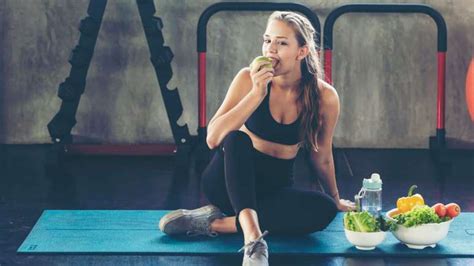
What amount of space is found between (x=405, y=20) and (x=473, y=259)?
2.59 m

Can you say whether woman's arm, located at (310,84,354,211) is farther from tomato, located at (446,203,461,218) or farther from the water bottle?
tomato, located at (446,203,461,218)

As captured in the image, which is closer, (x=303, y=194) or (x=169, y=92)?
(x=303, y=194)

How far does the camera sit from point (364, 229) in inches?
155

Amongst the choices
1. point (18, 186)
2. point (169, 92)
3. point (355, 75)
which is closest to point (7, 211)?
point (18, 186)

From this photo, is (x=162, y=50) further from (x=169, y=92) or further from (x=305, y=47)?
(x=305, y=47)

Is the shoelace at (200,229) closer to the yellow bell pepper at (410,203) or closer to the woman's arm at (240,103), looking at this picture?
the woman's arm at (240,103)

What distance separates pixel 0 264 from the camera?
387cm

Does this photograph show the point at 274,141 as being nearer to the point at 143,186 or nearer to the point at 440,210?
the point at 440,210

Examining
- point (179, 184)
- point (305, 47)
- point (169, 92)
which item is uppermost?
point (305, 47)

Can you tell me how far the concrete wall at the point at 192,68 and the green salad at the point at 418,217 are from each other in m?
2.39

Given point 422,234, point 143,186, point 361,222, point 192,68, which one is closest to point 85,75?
point 192,68

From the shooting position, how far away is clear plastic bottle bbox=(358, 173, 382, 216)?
13.2 ft

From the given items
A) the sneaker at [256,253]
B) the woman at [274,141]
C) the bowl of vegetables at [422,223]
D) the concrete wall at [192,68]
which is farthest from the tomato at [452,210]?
the concrete wall at [192,68]

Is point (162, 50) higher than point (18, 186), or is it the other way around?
point (162, 50)
